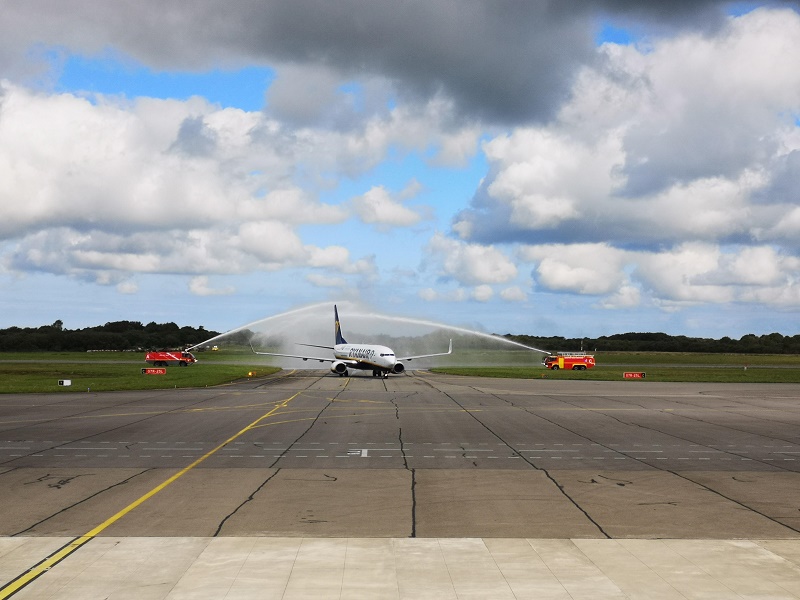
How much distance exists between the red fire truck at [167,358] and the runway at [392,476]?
216 feet

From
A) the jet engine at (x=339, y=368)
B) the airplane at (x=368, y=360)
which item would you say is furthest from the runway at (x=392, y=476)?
the jet engine at (x=339, y=368)

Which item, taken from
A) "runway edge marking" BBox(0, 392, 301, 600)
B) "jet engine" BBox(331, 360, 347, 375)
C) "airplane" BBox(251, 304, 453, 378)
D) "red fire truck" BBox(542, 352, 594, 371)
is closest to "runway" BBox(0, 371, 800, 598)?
"runway edge marking" BBox(0, 392, 301, 600)

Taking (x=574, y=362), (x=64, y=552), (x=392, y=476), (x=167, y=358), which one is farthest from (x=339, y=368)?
(x=64, y=552)

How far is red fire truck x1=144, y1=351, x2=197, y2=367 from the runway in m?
65.9

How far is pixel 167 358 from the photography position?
117562mm

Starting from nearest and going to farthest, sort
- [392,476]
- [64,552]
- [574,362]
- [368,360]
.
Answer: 1. [64,552]
2. [392,476]
3. [368,360]
4. [574,362]

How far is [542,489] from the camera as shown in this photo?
22.5 m

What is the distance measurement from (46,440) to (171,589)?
79.4ft

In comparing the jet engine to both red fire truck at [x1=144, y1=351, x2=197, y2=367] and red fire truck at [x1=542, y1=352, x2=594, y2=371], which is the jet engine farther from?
red fire truck at [x1=542, y1=352, x2=594, y2=371]

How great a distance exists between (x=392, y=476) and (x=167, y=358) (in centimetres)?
9993

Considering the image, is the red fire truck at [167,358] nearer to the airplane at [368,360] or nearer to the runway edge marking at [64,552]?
the airplane at [368,360]

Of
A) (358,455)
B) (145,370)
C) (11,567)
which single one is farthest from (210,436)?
(145,370)

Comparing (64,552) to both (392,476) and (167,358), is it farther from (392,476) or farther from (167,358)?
(167,358)

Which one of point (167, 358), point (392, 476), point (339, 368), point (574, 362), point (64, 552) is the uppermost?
point (574, 362)
